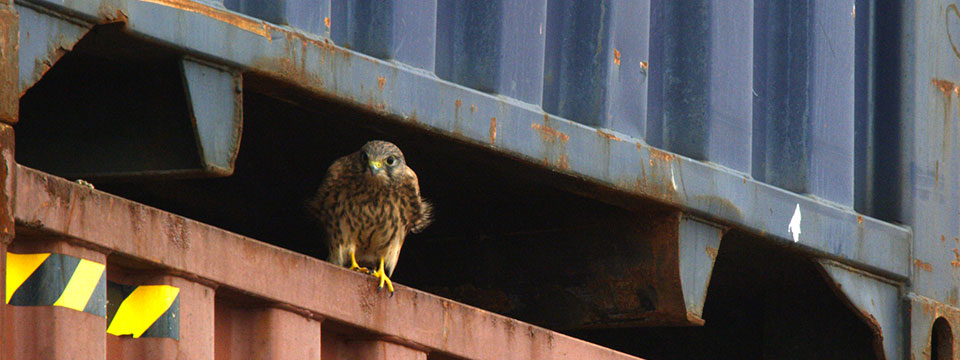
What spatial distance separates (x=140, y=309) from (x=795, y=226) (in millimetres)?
4336

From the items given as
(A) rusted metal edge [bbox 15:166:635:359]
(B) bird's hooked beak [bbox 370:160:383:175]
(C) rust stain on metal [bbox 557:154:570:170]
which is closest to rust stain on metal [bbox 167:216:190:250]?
(A) rusted metal edge [bbox 15:166:635:359]

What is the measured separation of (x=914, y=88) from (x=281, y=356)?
197 inches

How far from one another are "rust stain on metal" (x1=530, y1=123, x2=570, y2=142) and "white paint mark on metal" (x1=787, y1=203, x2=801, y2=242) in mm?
1710

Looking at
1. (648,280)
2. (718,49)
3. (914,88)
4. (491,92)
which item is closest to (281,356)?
A: (491,92)

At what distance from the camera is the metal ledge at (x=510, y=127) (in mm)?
6102

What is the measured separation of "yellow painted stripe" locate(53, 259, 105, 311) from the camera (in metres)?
5.12

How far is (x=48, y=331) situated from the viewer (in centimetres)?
509

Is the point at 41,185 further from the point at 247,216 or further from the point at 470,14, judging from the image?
the point at 247,216

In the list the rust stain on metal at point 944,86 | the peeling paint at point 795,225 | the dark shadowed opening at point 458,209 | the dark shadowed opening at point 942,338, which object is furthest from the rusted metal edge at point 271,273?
the rust stain on metal at point 944,86

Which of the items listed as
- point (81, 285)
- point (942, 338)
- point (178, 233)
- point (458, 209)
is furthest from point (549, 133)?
point (942, 338)

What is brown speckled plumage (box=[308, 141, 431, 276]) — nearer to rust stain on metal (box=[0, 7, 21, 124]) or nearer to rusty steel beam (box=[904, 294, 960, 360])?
rust stain on metal (box=[0, 7, 21, 124])

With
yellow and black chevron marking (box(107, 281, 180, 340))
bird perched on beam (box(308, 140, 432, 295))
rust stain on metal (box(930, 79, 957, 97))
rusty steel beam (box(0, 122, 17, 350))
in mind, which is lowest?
yellow and black chevron marking (box(107, 281, 180, 340))

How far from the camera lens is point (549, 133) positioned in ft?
24.9

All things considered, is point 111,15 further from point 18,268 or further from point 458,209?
point 458,209
